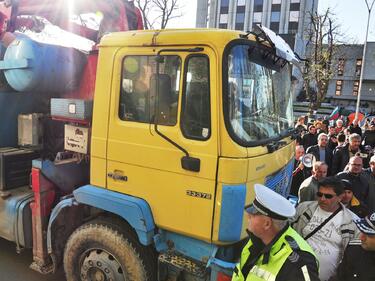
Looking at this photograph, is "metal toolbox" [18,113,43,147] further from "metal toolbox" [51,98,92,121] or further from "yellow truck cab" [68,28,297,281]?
"yellow truck cab" [68,28,297,281]

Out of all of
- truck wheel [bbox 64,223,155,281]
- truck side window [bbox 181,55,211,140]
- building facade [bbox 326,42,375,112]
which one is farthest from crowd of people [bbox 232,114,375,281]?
building facade [bbox 326,42,375,112]

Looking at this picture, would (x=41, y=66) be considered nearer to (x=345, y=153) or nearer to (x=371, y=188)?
(x=371, y=188)

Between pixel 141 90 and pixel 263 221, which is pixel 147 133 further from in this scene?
pixel 263 221

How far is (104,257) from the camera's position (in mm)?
3223

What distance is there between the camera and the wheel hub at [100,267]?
3.16m

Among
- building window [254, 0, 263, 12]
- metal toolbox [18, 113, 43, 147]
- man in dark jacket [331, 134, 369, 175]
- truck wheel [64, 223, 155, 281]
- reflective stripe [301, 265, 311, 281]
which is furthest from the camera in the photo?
building window [254, 0, 263, 12]

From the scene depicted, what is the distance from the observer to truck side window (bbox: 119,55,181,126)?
279 centimetres

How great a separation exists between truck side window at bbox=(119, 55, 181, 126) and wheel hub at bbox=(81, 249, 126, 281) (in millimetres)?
1281

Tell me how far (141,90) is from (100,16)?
1670 millimetres

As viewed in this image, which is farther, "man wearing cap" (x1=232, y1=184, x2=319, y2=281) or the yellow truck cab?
the yellow truck cab

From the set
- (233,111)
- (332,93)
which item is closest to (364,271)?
(233,111)

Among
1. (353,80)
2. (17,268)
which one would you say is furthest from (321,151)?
(353,80)

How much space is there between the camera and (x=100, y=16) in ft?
13.5

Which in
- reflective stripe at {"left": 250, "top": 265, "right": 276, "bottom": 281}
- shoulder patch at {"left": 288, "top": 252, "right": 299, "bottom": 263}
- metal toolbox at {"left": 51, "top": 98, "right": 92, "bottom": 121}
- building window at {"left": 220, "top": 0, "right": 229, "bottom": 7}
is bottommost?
reflective stripe at {"left": 250, "top": 265, "right": 276, "bottom": 281}
